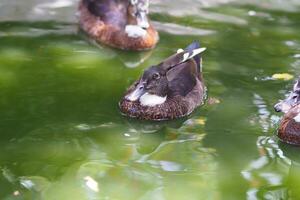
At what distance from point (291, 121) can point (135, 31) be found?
9.22ft

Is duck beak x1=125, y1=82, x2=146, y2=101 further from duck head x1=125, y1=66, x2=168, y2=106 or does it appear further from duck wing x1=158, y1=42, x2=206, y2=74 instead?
duck wing x1=158, y1=42, x2=206, y2=74

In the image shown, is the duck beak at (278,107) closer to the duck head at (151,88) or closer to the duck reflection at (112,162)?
the duck reflection at (112,162)

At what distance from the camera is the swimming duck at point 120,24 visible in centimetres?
782

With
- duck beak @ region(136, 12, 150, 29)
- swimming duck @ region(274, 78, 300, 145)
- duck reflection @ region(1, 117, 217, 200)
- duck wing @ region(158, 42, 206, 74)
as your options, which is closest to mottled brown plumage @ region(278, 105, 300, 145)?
swimming duck @ region(274, 78, 300, 145)

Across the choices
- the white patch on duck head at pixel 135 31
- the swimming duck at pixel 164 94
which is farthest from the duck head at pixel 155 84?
the white patch on duck head at pixel 135 31

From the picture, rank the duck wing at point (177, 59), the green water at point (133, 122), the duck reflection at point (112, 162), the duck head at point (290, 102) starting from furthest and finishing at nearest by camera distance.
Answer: the duck wing at point (177, 59), the duck head at point (290, 102), the green water at point (133, 122), the duck reflection at point (112, 162)

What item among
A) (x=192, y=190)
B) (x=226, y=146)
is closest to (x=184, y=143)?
(x=226, y=146)

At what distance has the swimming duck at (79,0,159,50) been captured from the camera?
7.82 meters

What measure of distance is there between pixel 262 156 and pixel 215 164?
42 centimetres

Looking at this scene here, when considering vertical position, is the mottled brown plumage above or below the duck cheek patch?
below

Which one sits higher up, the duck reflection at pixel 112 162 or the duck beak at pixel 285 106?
the duck beak at pixel 285 106

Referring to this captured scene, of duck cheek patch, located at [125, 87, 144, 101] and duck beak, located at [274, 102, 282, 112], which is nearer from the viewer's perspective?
duck beak, located at [274, 102, 282, 112]

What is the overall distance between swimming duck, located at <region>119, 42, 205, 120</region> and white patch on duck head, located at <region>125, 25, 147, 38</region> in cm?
156

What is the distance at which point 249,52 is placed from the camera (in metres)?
7.71
